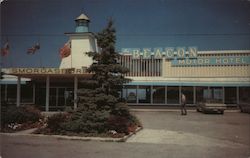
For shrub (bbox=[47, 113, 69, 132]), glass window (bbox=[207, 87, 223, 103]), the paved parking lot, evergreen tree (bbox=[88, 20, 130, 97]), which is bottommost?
the paved parking lot

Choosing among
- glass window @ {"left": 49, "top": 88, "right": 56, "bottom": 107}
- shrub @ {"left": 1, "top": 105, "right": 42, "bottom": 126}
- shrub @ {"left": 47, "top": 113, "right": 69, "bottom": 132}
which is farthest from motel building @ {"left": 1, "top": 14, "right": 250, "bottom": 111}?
shrub @ {"left": 47, "top": 113, "right": 69, "bottom": 132}

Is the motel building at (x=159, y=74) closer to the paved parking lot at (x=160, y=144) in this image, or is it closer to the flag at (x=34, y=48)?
the paved parking lot at (x=160, y=144)

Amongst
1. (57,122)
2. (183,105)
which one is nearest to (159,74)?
(183,105)

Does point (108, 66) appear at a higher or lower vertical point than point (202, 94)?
higher

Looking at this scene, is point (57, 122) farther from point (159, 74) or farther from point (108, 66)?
point (159, 74)

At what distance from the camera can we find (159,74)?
20.5 metres

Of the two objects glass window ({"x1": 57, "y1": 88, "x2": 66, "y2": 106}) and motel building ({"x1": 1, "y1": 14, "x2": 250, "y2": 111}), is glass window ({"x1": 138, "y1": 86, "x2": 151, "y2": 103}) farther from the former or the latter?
glass window ({"x1": 57, "y1": 88, "x2": 66, "y2": 106})

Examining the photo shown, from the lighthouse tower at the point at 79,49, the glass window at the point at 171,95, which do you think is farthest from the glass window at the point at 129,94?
the glass window at the point at 171,95

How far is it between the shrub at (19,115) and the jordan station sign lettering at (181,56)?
4.73 metres

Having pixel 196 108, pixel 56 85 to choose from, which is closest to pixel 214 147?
pixel 196 108

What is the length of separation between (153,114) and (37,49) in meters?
9.79

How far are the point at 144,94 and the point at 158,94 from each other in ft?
6.36

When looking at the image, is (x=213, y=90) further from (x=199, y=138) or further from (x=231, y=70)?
(x=199, y=138)

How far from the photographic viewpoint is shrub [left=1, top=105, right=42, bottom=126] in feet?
48.8
